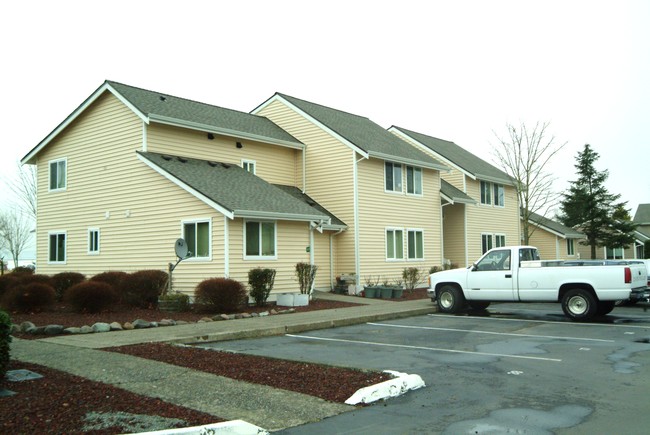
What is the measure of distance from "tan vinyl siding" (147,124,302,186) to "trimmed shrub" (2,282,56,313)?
6778mm

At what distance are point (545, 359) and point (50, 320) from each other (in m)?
12.2

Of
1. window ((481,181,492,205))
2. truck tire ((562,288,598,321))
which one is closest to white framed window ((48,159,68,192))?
truck tire ((562,288,598,321))

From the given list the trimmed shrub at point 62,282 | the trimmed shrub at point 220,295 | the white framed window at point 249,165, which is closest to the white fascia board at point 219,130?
the white framed window at point 249,165

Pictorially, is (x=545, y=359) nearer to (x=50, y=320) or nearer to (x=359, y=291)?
(x=50, y=320)

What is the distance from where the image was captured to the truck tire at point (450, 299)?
1820 centimetres

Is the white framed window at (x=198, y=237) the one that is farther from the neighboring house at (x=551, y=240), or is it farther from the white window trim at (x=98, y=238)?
the neighboring house at (x=551, y=240)

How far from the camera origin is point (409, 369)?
31.5 ft

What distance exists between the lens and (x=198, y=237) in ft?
66.8

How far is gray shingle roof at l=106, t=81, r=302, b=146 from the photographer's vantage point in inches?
898

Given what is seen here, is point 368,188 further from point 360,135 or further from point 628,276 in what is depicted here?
point 628,276

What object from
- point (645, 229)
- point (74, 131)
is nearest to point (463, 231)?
point (74, 131)

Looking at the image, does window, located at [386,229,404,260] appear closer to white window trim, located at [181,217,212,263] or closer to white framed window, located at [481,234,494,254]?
white framed window, located at [481,234,494,254]

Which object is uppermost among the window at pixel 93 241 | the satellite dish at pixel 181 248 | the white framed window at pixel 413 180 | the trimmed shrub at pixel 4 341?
the white framed window at pixel 413 180

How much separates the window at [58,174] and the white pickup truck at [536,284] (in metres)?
16.9
